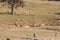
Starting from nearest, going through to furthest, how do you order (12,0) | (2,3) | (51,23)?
(51,23) → (12,0) → (2,3)

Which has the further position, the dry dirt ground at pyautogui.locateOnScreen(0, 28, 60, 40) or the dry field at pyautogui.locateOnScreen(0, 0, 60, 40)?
the dry field at pyautogui.locateOnScreen(0, 0, 60, 40)

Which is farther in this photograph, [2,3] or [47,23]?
[2,3]

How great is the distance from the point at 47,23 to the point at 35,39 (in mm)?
21292

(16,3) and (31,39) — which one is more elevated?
(31,39)

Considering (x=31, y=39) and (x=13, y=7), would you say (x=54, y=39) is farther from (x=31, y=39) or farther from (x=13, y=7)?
(x=13, y=7)

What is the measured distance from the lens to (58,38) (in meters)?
22.5

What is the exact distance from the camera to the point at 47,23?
41156 mm

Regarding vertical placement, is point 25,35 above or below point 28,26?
above

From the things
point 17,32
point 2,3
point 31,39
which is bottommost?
point 2,3

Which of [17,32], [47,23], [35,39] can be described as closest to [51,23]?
[47,23]

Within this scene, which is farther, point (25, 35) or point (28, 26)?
point (28, 26)

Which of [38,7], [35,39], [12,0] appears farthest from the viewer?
[38,7]

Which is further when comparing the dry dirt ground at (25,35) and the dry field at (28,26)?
the dry field at (28,26)

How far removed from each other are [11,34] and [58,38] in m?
5.75
